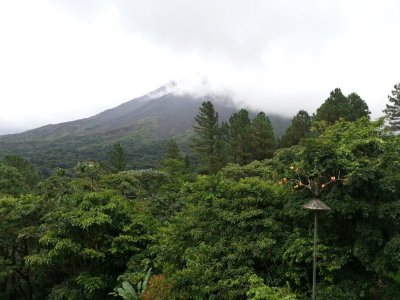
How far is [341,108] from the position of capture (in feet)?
68.8

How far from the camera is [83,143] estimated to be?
111250 millimetres

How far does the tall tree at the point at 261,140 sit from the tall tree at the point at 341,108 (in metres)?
4.22

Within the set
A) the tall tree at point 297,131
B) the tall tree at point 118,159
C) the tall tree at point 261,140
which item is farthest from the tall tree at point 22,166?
the tall tree at point 297,131

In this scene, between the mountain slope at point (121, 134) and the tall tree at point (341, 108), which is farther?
the mountain slope at point (121, 134)

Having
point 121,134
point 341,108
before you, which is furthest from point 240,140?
point 121,134

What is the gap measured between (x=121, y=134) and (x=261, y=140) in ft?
352

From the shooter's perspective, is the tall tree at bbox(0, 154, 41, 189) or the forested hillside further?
the tall tree at bbox(0, 154, 41, 189)

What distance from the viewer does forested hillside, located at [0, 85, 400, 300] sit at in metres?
5.55

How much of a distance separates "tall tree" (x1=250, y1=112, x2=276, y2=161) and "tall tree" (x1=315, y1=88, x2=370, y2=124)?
422 centimetres

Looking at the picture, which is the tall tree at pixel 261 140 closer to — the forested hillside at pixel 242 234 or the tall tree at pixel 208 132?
the tall tree at pixel 208 132

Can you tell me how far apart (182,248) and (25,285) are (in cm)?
921

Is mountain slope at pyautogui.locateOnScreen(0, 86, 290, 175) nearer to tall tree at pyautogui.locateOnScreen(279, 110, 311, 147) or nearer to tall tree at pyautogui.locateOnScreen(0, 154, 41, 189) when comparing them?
tall tree at pyautogui.locateOnScreen(0, 154, 41, 189)

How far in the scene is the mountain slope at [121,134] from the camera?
85.2m

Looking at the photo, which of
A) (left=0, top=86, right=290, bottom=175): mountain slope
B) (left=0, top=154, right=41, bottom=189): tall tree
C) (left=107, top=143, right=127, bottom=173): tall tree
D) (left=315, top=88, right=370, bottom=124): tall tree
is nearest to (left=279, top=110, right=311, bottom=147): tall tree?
(left=315, top=88, right=370, bottom=124): tall tree
